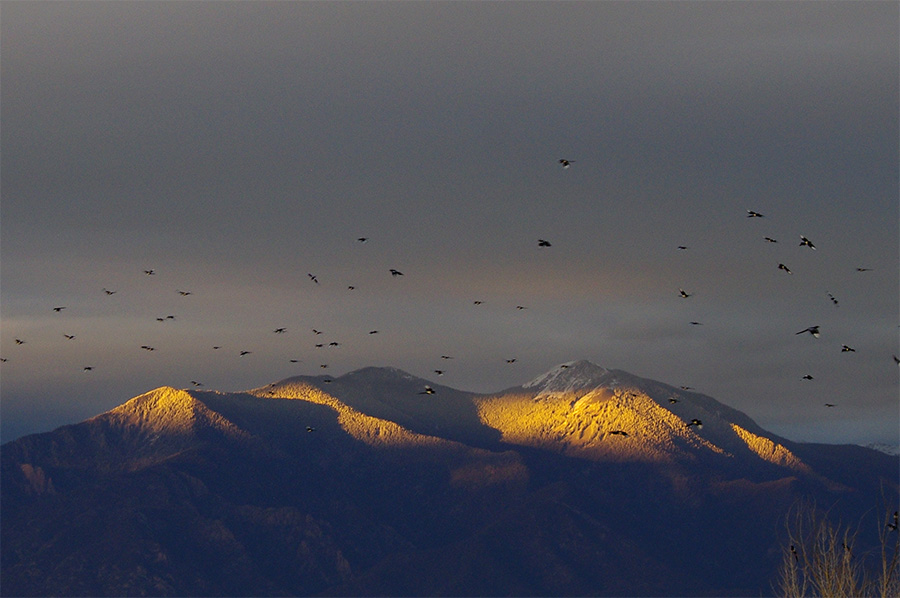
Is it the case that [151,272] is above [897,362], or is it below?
above

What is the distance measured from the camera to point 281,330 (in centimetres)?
15088

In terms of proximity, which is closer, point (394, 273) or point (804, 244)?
point (804, 244)

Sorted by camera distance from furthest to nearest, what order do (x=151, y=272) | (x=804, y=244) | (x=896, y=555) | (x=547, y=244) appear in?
(x=151, y=272) → (x=547, y=244) → (x=804, y=244) → (x=896, y=555)

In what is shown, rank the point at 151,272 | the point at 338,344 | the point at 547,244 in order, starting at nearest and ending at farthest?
the point at 547,244 → the point at 151,272 → the point at 338,344

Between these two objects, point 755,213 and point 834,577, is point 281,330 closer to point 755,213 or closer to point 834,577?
point 755,213

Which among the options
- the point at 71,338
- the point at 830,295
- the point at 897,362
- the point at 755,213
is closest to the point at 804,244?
the point at 755,213

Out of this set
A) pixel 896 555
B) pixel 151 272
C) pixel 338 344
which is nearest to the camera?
pixel 896 555

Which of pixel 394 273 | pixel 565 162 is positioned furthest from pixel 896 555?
pixel 394 273

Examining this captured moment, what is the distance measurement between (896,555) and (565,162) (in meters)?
46.3

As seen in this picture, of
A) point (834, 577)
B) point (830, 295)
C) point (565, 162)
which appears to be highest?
point (565, 162)

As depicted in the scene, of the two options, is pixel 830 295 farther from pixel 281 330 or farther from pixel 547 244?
pixel 281 330

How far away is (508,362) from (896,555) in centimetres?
9342

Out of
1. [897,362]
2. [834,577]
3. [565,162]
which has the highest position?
[565,162]

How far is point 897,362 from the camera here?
258 feet
